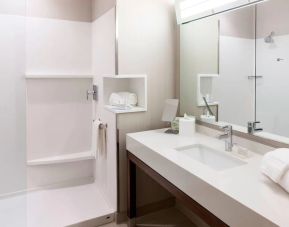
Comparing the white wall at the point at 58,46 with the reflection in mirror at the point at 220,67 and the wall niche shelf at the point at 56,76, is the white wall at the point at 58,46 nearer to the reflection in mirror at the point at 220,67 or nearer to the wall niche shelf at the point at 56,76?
the wall niche shelf at the point at 56,76

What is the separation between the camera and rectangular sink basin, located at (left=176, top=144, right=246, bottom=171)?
1514 mm

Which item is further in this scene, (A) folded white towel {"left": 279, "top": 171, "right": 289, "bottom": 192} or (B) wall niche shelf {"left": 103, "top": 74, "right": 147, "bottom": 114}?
(B) wall niche shelf {"left": 103, "top": 74, "right": 147, "bottom": 114}

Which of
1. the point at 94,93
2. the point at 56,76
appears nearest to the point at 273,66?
the point at 94,93

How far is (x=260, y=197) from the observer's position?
3.27ft

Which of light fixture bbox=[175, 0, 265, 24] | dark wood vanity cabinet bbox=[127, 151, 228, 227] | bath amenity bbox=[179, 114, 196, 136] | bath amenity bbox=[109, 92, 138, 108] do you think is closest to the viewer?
dark wood vanity cabinet bbox=[127, 151, 228, 227]

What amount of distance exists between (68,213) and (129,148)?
84 centimetres

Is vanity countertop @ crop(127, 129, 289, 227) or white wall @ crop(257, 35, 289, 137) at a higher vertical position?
white wall @ crop(257, 35, 289, 137)

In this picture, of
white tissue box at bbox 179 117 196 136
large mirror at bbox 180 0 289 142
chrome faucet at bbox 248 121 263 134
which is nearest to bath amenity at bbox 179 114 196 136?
white tissue box at bbox 179 117 196 136

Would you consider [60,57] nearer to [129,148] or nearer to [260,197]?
[129,148]

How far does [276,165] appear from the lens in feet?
3.50

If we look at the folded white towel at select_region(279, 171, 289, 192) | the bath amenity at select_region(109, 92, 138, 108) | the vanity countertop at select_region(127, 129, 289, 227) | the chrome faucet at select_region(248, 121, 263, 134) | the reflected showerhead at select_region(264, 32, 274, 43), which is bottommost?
the vanity countertop at select_region(127, 129, 289, 227)

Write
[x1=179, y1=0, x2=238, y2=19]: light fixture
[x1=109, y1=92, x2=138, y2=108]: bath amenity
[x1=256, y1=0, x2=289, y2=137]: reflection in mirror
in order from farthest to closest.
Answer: [x1=109, y1=92, x2=138, y2=108]: bath amenity → [x1=179, y1=0, x2=238, y2=19]: light fixture → [x1=256, y1=0, x2=289, y2=137]: reflection in mirror

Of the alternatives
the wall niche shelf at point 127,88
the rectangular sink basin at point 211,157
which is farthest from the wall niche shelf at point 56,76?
the rectangular sink basin at point 211,157

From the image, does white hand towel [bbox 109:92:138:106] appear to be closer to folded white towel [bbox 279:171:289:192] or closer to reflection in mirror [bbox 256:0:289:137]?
reflection in mirror [bbox 256:0:289:137]
